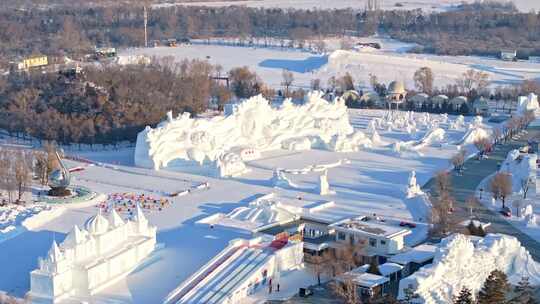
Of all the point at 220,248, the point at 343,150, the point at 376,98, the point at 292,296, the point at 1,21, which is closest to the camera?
the point at 292,296

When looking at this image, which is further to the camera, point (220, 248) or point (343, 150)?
point (343, 150)

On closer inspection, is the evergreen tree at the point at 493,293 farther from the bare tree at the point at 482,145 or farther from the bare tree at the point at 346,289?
the bare tree at the point at 482,145

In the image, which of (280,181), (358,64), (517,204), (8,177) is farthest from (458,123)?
(8,177)

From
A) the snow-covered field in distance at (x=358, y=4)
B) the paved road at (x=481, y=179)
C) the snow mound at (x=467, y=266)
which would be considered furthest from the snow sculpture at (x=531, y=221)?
the snow-covered field in distance at (x=358, y=4)

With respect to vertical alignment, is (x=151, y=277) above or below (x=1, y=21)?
below

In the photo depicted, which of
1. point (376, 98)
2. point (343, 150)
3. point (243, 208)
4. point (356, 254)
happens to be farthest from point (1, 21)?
point (356, 254)

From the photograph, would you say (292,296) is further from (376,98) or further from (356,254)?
(376,98)

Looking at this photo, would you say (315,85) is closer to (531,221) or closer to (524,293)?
(531,221)

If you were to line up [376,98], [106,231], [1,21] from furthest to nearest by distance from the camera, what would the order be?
[1,21] < [376,98] < [106,231]
